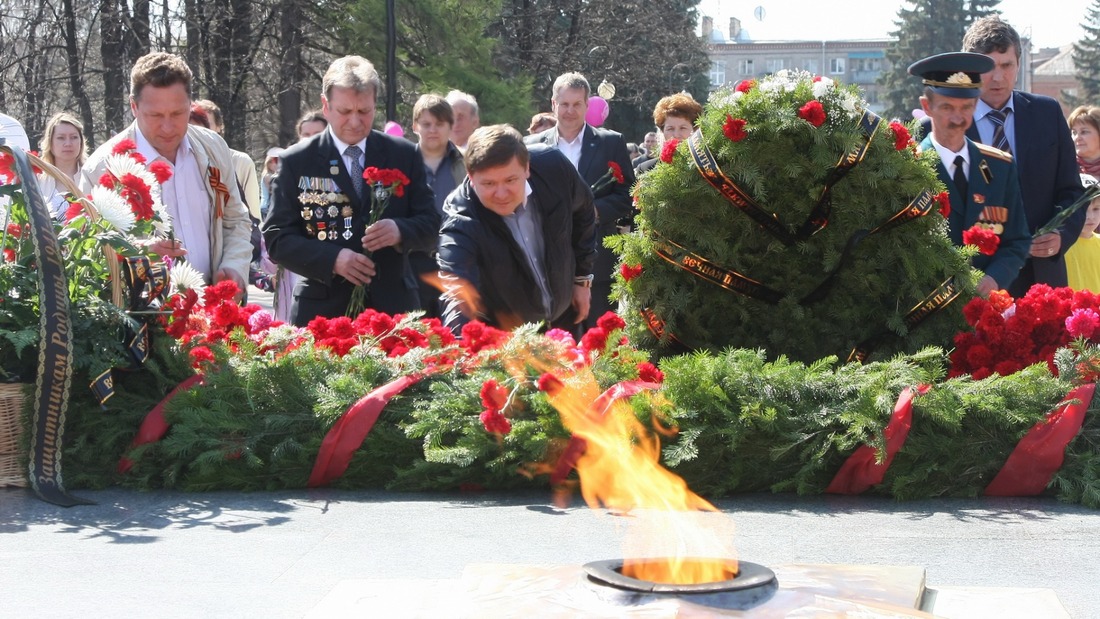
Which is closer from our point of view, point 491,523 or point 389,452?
point 491,523

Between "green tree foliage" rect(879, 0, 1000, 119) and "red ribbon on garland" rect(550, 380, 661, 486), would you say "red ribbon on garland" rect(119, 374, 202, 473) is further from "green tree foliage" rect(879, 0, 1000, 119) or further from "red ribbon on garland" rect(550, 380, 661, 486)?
"green tree foliage" rect(879, 0, 1000, 119)

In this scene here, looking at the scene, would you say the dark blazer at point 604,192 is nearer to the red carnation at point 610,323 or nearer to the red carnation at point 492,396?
the red carnation at point 610,323

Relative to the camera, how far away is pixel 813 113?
5.73m

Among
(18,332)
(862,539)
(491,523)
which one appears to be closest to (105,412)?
(18,332)

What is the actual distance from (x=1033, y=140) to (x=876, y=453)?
110 inches

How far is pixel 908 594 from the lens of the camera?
3387mm

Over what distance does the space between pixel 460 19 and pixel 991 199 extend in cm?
1673

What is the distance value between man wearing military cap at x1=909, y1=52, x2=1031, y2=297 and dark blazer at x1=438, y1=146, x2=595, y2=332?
5.76 ft

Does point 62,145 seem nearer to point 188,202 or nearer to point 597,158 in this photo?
point 188,202

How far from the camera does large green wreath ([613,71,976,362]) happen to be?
5.83m

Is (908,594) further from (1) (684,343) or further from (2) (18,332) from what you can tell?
(2) (18,332)

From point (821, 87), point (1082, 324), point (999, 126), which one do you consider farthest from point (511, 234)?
point (999, 126)

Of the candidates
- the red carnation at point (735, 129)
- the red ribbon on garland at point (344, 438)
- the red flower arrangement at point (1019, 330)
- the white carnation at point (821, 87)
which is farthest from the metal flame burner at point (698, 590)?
the white carnation at point (821, 87)

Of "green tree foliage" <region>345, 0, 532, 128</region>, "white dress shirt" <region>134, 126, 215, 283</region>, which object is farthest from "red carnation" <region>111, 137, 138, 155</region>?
"green tree foliage" <region>345, 0, 532, 128</region>
